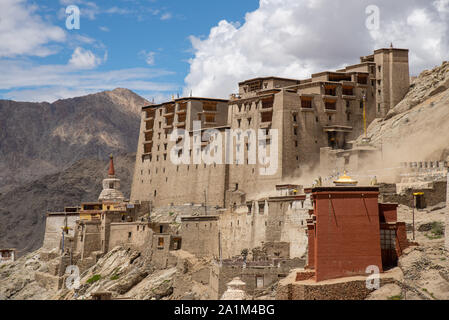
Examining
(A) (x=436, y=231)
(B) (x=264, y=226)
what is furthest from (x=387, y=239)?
(B) (x=264, y=226)

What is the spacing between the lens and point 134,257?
65.3 m

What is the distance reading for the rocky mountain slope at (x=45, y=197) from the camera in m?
112

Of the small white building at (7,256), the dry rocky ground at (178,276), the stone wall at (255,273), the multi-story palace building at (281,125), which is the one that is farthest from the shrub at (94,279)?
the small white building at (7,256)

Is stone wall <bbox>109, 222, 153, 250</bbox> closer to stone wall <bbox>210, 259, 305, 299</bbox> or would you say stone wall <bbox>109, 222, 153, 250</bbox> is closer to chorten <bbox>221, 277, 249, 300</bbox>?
stone wall <bbox>210, 259, 305, 299</bbox>

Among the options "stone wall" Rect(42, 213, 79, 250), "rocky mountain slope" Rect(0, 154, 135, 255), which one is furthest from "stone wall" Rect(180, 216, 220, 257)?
"rocky mountain slope" Rect(0, 154, 135, 255)

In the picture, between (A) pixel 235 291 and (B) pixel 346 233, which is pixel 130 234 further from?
(B) pixel 346 233

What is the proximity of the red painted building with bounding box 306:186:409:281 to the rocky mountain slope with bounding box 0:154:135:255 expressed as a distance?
80.4m

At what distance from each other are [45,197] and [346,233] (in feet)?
304

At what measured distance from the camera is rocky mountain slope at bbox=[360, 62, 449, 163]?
61.3 metres

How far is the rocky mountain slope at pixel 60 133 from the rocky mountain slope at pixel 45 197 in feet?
115

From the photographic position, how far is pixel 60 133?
17112 centimetres

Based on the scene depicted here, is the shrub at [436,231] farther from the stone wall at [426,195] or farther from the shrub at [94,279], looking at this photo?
the shrub at [94,279]
